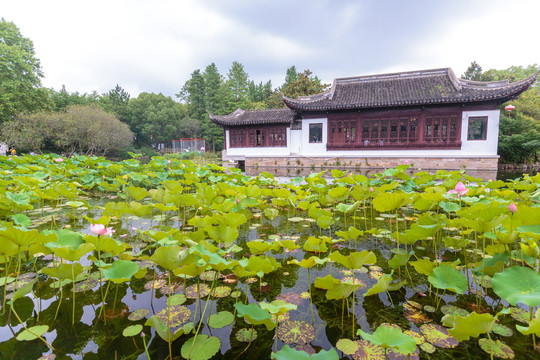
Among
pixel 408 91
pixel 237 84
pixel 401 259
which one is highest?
pixel 237 84

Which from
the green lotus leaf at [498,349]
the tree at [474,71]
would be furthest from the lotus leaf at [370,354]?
the tree at [474,71]

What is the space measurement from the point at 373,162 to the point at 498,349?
34.7ft

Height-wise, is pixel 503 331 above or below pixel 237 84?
below

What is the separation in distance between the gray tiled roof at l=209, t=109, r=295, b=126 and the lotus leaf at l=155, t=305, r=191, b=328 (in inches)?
496

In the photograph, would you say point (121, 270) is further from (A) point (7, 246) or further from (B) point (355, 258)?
(B) point (355, 258)

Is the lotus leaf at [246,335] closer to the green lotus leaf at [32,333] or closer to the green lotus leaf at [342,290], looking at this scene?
the green lotus leaf at [342,290]

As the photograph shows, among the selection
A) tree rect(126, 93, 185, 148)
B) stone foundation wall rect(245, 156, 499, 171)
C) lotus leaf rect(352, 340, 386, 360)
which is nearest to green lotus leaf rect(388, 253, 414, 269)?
lotus leaf rect(352, 340, 386, 360)

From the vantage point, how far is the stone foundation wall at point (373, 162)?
32.8 ft

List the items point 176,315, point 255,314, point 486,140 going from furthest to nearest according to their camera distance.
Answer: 1. point 486,140
2. point 176,315
3. point 255,314

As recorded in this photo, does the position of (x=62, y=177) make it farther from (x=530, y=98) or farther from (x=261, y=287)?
(x=530, y=98)

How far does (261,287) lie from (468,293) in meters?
1.23

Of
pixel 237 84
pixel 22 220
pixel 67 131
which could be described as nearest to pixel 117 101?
pixel 237 84

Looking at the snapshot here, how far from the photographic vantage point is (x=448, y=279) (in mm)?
1241

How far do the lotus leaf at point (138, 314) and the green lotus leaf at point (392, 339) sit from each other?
1.07m
